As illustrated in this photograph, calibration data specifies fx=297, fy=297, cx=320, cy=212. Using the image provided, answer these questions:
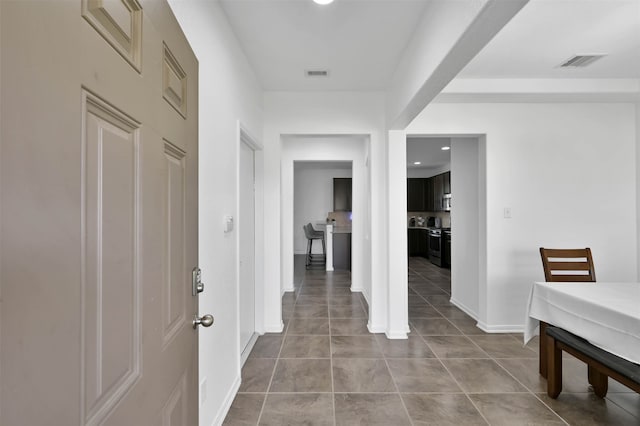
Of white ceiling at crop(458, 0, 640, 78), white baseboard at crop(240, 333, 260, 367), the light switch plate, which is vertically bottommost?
white baseboard at crop(240, 333, 260, 367)

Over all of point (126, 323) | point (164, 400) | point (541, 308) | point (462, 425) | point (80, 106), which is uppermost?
point (80, 106)

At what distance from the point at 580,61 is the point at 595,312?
2239mm

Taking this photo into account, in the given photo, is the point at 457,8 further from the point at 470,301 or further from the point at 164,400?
Result: the point at 470,301

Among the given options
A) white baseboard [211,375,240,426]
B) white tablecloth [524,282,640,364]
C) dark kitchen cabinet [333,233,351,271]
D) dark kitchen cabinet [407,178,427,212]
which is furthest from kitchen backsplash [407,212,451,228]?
white baseboard [211,375,240,426]

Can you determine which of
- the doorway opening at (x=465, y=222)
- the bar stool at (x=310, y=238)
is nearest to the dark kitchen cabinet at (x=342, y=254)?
the bar stool at (x=310, y=238)

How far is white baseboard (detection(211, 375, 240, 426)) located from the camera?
180cm

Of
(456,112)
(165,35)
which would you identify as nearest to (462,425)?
(165,35)

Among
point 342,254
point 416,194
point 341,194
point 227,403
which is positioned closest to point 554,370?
point 227,403

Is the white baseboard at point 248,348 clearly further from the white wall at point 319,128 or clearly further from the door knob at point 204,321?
the door knob at point 204,321

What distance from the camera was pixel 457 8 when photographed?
58.9 inches

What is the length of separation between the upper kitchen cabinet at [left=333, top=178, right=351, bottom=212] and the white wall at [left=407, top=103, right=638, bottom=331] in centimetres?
458

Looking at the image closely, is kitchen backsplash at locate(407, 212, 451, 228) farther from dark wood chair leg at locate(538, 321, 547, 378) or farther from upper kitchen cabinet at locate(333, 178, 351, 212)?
dark wood chair leg at locate(538, 321, 547, 378)

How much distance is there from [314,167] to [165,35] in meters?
7.94

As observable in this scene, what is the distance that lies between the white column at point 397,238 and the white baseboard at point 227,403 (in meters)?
1.64
